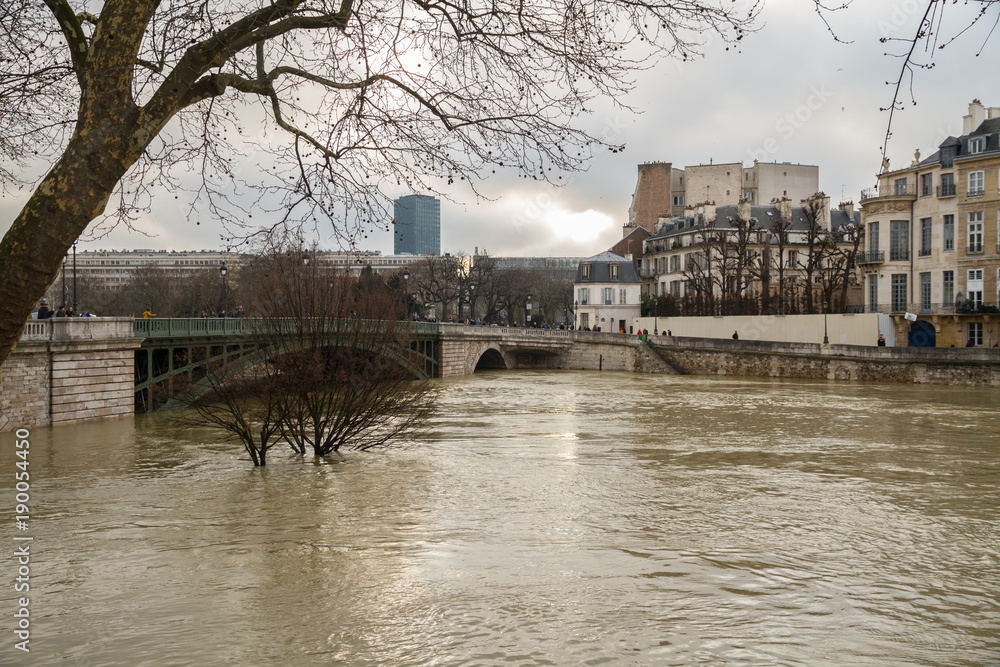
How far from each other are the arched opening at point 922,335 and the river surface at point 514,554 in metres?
23.8

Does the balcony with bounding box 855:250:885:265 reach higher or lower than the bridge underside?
higher

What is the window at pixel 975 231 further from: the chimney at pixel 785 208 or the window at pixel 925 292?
the chimney at pixel 785 208

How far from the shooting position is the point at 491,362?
53.5 m

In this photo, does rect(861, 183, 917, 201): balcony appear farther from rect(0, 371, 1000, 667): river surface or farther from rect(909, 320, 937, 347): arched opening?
rect(0, 371, 1000, 667): river surface

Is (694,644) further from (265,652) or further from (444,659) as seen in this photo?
(265,652)

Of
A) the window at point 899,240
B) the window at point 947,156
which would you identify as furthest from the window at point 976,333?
the window at point 947,156

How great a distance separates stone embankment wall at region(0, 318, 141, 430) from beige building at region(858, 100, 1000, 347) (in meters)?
35.3

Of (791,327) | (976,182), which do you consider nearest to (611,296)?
(791,327)

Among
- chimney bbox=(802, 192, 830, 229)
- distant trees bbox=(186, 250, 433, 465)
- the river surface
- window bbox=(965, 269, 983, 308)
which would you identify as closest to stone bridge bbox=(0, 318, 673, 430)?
distant trees bbox=(186, 250, 433, 465)

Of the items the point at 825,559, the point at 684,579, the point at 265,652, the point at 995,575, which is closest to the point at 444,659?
the point at 265,652

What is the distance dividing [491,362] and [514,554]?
4348 cm

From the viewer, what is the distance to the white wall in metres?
42.6

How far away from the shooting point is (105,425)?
76.3 ft

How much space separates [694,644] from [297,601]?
3.82 metres
